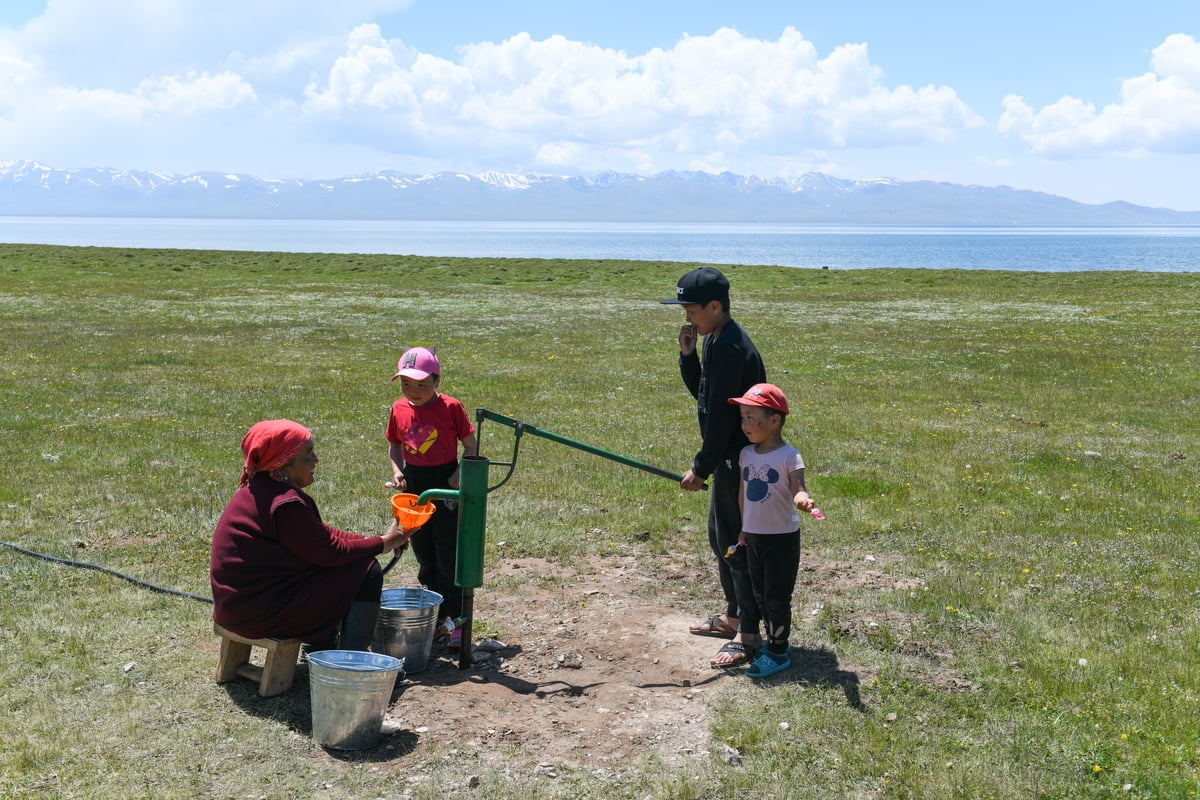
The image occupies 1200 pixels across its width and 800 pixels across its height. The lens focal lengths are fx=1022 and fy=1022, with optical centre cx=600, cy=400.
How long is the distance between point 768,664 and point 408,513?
8.27 ft

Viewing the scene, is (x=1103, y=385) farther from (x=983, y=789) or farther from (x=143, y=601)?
(x=143, y=601)

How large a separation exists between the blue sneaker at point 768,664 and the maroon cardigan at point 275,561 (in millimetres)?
2597

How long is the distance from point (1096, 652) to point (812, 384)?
13630mm

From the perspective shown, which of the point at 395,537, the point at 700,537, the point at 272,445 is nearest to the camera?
the point at 272,445

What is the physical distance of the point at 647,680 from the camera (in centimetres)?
677

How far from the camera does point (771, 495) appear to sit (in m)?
6.43

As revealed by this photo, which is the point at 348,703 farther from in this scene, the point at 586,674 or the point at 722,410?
the point at 722,410

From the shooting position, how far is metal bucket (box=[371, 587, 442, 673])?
6758 millimetres

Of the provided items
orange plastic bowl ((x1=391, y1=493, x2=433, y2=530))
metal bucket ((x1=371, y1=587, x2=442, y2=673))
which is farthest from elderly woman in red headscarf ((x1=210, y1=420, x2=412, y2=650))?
metal bucket ((x1=371, y1=587, x2=442, y2=673))

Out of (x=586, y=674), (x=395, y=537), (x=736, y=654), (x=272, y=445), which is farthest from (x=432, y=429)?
(x=736, y=654)

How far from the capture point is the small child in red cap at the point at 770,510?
6.40m

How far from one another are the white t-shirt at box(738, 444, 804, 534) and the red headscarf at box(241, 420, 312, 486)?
275cm

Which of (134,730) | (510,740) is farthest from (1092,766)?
(134,730)

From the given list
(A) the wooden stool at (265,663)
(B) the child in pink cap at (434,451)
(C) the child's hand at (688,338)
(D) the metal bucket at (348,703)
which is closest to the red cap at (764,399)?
(C) the child's hand at (688,338)
